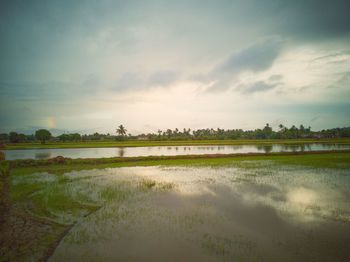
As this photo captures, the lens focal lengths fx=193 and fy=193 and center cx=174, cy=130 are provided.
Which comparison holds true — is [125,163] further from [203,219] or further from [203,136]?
[203,136]

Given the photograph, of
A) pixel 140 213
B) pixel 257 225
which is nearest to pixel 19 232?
pixel 140 213

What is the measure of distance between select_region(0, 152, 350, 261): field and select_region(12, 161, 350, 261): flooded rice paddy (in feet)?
0.11

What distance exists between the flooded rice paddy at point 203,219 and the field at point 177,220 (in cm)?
3

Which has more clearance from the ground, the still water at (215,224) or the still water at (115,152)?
the still water at (115,152)

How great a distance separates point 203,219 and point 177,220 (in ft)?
3.63

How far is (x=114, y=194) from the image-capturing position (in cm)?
1184

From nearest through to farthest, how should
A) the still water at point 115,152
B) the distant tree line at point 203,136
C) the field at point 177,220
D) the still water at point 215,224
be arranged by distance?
the still water at point 215,224, the field at point 177,220, the still water at point 115,152, the distant tree line at point 203,136

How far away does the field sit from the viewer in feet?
19.3

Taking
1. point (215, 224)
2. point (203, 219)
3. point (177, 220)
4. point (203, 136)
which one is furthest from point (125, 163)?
point (203, 136)

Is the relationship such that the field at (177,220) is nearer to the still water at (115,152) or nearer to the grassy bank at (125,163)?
the grassy bank at (125,163)

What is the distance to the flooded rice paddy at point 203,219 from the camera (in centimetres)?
583

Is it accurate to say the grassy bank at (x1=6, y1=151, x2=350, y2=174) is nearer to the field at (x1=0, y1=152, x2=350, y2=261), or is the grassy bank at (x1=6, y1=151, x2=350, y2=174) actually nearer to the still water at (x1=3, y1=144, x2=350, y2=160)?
the still water at (x1=3, y1=144, x2=350, y2=160)

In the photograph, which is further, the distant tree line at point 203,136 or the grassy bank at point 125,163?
the distant tree line at point 203,136

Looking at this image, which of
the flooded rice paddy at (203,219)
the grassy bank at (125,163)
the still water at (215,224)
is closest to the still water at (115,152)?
the grassy bank at (125,163)
